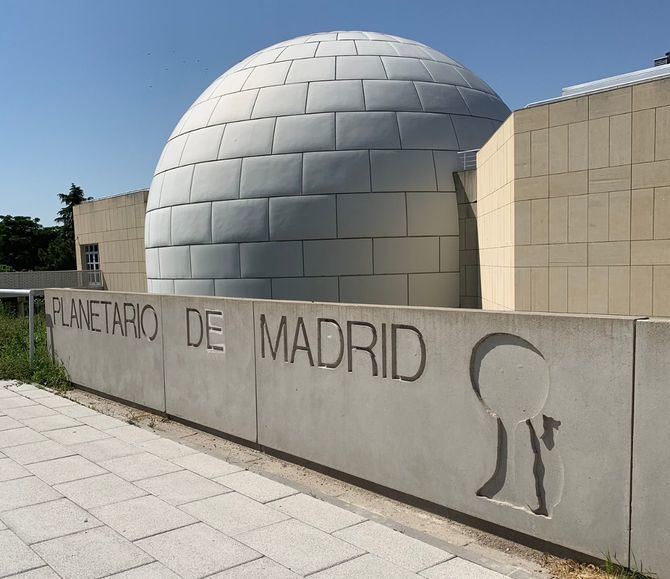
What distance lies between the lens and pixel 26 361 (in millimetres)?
11625

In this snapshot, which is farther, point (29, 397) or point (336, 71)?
point (336, 71)

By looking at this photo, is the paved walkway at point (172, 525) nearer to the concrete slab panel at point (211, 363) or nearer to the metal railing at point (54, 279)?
the concrete slab panel at point (211, 363)

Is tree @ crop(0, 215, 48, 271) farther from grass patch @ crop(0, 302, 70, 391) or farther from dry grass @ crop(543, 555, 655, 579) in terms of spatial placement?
dry grass @ crop(543, 555, 655, 579)

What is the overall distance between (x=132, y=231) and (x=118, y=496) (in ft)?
67.0

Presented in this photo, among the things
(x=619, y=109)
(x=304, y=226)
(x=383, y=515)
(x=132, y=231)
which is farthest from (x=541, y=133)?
(x=132, y=231)

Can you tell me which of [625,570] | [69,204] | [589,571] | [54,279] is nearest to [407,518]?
[589,571]

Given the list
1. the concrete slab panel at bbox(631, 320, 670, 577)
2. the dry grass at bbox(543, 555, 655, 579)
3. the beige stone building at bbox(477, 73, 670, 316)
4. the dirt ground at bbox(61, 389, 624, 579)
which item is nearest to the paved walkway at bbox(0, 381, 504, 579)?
the dirt ground at bbox(61, 389, 624, 579)

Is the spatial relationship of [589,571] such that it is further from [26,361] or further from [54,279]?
[54,279]

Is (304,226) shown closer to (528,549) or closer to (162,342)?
(162,342)

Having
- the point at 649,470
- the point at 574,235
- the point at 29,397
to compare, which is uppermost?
the point at 574,235

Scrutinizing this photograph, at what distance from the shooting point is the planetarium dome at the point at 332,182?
11.7 meters

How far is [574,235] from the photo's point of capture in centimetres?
844

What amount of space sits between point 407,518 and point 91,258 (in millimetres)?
28331

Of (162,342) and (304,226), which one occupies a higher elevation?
(304,226)
